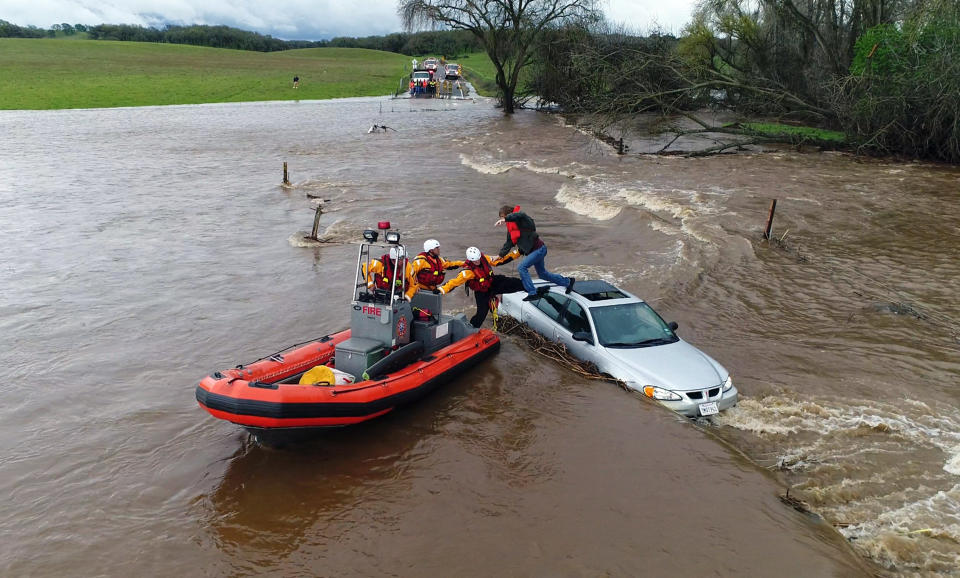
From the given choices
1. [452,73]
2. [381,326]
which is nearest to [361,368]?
[381,326]

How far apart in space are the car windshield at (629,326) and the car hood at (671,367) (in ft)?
0.60

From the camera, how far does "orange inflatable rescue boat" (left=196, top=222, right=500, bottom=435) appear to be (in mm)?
7090

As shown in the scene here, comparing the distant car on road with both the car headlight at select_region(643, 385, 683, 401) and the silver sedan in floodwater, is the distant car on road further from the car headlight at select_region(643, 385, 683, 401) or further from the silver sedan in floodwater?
the car headlight at select_region(643, 385, 683, 401)

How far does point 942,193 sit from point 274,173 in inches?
932

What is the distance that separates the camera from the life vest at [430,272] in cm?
920

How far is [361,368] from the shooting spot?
27.3ft

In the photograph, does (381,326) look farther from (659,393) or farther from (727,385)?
(727,385)

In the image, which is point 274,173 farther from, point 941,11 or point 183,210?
point 941,11

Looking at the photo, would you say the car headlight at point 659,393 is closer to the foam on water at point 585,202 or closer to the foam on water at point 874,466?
the foam on water at point 874,466

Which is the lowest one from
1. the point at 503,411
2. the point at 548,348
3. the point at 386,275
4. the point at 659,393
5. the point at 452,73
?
the point at 503,411

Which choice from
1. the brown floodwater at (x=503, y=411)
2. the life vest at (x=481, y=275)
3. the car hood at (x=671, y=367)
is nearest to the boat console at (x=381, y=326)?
the brown floodwater at (x=503, y=411)

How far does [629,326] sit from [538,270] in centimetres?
218

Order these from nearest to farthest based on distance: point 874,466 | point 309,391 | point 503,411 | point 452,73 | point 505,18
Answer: point 309,391 < point 874,466 < point 503,411 < point 505,18 < point 452,73

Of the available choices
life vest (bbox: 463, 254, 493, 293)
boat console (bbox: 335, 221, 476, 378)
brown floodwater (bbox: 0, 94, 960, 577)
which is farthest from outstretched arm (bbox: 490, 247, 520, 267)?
boat console (bbox: 335, 221, 476, 378)
